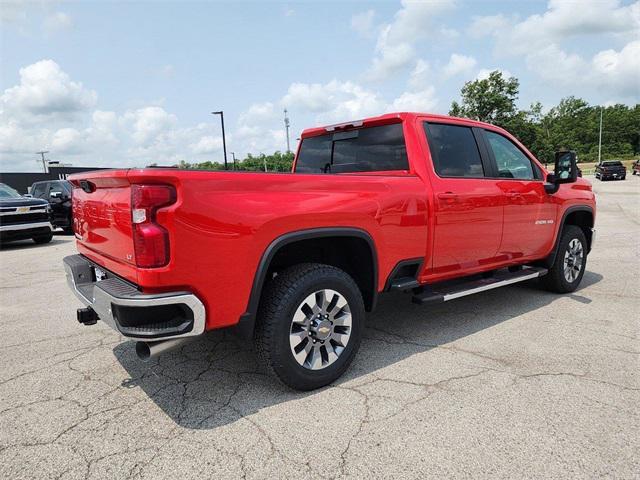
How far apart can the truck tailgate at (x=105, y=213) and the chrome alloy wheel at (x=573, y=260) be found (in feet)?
15.8

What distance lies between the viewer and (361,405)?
285cm

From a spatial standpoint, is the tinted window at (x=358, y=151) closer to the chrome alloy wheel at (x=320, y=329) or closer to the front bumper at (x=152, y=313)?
the chrome alloy wheel at (x=320, y=329)

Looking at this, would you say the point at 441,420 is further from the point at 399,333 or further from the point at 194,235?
the point at 194,235

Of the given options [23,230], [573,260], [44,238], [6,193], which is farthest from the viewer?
[6,193]

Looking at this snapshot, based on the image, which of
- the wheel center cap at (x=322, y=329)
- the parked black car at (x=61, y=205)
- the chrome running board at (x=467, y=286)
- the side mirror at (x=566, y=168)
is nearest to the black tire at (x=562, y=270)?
the chrome running board at (x=467, y=286)

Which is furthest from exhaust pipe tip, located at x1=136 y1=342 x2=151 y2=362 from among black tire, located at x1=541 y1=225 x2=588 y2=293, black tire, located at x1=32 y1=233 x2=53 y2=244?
black tire, located at x1=32 y1=233 x2=53 y2=244

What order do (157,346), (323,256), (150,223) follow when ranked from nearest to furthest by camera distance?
(150,223) < (157,346) < (323,256)

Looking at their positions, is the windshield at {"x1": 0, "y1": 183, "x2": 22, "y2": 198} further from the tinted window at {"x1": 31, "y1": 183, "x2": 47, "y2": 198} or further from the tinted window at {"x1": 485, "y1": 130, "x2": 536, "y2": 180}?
the tinted window at {"x1": 485, "y1": 130, "x2": 536, "y2": 180}

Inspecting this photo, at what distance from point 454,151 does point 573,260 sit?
2515 millimetres

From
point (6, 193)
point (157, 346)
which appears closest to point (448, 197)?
point (157, 346)

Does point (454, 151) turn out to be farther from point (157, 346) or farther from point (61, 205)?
point (61, 205)

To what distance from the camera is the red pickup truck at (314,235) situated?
245cm

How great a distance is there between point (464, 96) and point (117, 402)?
58534 mm

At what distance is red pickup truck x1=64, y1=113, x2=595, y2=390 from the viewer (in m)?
2.45
